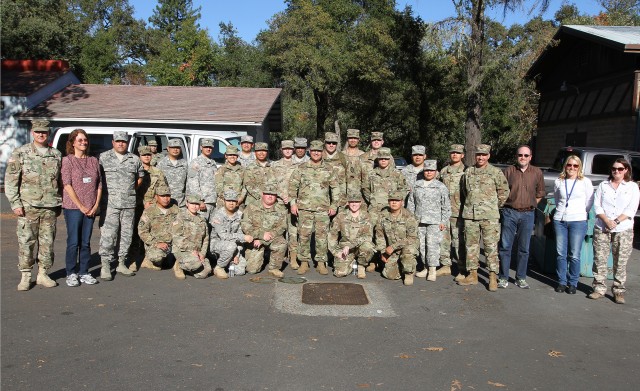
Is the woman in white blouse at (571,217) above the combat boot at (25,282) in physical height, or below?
above

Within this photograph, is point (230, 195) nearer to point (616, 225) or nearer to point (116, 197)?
point (116, 197)

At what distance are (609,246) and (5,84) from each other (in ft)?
70.2

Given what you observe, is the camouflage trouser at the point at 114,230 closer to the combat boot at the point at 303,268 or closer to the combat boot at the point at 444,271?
the combat boot at the point at 303,268

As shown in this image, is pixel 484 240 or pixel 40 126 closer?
pixel 40 126

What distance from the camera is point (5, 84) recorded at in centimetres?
2088

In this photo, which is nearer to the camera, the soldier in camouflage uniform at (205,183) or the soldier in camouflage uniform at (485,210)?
the soldier in camouflage uniform at (485,210)

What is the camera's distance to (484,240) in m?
7.16

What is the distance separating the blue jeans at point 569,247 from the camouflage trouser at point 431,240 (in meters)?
1.50

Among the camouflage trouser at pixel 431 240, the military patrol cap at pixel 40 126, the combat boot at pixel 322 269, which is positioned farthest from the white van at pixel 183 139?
the camouflage trouser at pixel 431 240

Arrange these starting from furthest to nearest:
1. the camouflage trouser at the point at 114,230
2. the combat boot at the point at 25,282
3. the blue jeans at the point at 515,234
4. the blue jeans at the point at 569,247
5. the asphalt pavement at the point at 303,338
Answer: the camouflage trouser at the point at 114,230
the blue jeans at the point at 515,234
the blue jeans at the point at 569,247
the combat boot at the point at 25,282
the asphalt pavement at the point at 303,338

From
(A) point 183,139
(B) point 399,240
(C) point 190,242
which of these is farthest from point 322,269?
(A) point 183,139

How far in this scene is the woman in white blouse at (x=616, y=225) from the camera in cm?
662

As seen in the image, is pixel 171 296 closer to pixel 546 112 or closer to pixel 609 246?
pixel 609 246

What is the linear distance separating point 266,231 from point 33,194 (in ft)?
9.62
